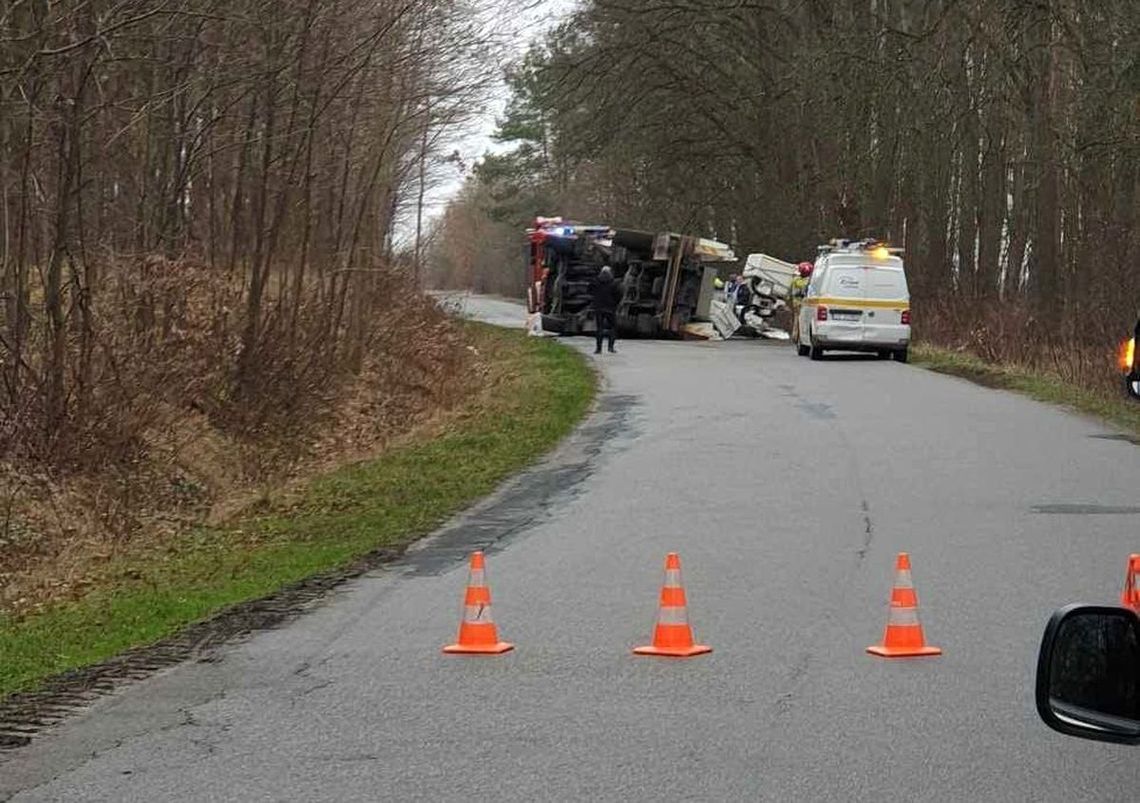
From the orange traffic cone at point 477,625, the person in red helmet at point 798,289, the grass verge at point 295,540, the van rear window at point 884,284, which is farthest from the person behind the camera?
the person in red helmet at point 798,289

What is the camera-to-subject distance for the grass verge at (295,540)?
32.5 feet

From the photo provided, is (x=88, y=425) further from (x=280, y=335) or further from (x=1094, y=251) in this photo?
(x=1094, y=251)

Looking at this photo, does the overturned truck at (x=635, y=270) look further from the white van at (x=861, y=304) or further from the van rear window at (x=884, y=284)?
the van rear window at (x=884, y=284)

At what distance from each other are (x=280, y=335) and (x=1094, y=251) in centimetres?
1516

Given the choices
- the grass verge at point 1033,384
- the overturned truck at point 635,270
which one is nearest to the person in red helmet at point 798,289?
the overturned truck at point 635,270

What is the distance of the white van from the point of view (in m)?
32.8

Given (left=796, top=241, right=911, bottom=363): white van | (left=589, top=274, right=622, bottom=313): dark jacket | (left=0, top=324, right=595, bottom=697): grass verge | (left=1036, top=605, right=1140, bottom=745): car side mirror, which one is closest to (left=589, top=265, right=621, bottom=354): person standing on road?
(left=589, top=274, right=622, bottom=313): dark jacket

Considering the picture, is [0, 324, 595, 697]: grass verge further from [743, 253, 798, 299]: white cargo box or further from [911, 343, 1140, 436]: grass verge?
[743, 253, 798, 299]: white cargo box

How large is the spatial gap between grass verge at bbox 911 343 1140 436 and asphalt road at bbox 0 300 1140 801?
17.2 feet

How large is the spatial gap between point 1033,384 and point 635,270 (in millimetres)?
17209

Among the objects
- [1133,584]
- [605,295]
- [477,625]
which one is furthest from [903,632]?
[605,295]

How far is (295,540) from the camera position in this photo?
1377 centimetres

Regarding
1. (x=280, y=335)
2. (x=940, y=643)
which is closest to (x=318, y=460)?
(x=280, y=335)

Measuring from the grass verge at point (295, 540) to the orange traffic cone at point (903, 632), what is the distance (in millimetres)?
3927
